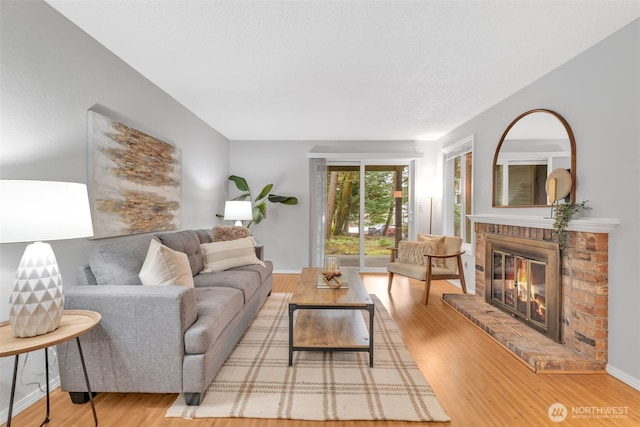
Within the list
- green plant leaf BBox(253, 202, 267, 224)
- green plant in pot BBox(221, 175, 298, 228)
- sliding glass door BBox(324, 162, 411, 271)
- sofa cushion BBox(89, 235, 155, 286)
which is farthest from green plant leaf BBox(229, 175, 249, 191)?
sofa cushion BBox(89, 235, 155, 286)

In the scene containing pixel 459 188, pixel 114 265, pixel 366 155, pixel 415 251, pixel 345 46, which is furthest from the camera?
pixel 366 155

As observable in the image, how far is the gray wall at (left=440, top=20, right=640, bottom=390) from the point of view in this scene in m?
1.95

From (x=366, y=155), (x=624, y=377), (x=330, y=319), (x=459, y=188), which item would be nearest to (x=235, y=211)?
(x=330, y=319)

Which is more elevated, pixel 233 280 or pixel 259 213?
pixel 259 213

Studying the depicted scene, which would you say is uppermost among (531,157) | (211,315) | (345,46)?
(345,46)

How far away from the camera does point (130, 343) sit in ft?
5.48

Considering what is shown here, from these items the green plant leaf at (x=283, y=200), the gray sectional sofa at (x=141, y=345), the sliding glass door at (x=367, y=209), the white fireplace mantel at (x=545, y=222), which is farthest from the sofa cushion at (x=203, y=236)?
the white fireplace mantel at (x=545, y=222)

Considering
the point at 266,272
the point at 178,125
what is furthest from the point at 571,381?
the point at 178,125

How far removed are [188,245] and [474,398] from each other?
2.66 metres

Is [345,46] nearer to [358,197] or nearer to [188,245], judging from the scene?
[188,245]

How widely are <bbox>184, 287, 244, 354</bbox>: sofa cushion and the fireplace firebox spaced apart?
103 inches

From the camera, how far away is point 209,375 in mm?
1776

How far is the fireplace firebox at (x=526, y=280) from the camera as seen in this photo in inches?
97.0

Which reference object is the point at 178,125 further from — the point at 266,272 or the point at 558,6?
the point at 558,6
